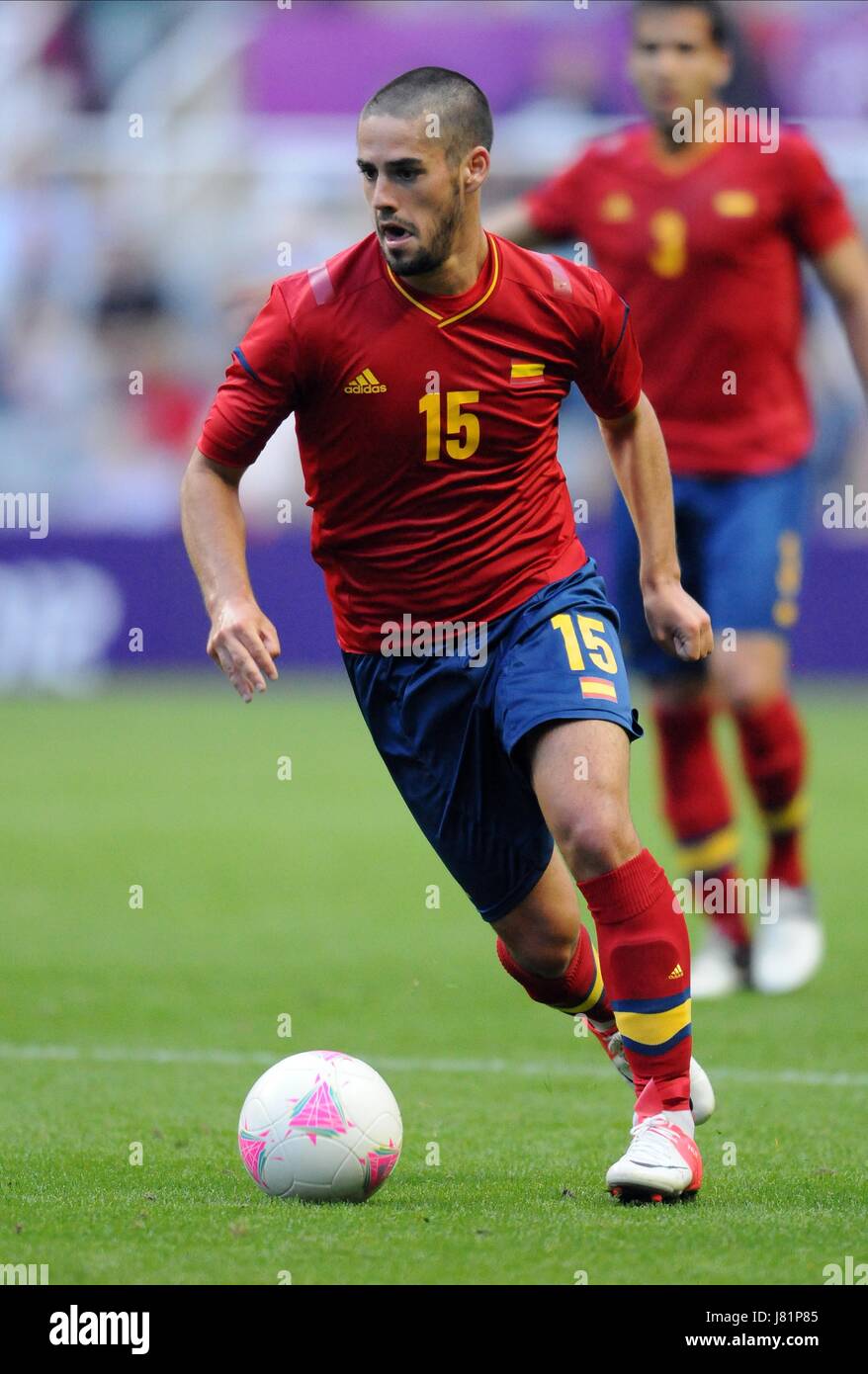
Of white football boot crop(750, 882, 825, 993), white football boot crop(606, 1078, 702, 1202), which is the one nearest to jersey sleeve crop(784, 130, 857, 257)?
white football boot crop(750, 882, 825, 993)

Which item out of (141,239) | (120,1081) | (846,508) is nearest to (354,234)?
(141,239)

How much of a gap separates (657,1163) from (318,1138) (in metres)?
0.67

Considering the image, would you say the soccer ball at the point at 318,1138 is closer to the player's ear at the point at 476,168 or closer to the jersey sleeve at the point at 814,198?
the player's ear at the point at 476,168

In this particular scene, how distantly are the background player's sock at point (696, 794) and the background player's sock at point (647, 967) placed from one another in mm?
3051

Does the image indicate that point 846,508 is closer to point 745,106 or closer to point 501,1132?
point 745,106

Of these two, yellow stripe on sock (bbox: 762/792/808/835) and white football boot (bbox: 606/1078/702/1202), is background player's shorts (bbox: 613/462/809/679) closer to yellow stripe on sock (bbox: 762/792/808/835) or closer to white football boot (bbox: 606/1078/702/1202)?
yellow stripe on sock (bbox: 762/792/808/835)

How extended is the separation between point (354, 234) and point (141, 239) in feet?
7.22

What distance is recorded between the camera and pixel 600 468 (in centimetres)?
1997

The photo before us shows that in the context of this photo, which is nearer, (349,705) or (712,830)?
(712,830)

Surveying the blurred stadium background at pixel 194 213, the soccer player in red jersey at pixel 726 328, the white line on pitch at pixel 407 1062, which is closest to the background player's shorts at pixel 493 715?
the white line on pitch at pixel 407 1062

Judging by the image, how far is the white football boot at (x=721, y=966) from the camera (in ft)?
24.0

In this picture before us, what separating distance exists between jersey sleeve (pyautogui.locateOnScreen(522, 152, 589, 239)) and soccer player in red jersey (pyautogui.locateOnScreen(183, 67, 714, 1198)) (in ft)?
7.85

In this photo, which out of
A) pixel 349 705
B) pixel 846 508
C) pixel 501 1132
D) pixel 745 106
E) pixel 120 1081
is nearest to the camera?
pixel 501 1132

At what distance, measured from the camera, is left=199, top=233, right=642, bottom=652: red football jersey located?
4.53m
